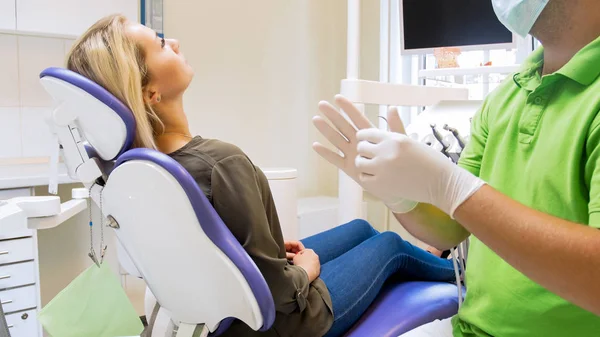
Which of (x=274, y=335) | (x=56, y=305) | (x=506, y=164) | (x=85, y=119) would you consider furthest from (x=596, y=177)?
(x=56, y=305)

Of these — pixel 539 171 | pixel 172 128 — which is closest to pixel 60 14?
pixel 172 128

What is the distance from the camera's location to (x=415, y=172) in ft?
2.67

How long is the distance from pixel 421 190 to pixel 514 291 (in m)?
0.27

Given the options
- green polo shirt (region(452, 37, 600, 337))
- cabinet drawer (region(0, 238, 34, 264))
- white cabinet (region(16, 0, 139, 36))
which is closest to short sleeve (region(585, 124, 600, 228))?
green polo shirt (region(452, 37, 600, 337))

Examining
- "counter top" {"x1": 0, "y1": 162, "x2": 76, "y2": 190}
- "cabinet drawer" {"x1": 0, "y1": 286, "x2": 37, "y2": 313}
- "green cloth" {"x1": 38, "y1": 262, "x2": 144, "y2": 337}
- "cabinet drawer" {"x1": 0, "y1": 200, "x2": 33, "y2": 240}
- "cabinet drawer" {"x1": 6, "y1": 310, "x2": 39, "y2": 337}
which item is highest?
"counter top" {"x1": 0, "y1": 162, "x2": 76, "y2": 190}

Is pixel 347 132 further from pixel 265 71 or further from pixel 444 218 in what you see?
pixel 265 71

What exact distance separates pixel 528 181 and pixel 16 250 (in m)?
1.59

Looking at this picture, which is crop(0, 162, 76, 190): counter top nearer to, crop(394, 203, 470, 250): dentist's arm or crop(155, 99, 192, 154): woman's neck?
crop(155, 99, 192, 154): woman's neck

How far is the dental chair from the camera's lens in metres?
0.97

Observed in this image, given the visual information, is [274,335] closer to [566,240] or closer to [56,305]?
[56,305]

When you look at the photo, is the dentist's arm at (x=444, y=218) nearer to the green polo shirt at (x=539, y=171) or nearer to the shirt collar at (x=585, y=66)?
the green polo shirt at (x=539, y=171)

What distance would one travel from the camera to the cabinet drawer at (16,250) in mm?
1677

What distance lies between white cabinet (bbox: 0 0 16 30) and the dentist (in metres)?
2.05

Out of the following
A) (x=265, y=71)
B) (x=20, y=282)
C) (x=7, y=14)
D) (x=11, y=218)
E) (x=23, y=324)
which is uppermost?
(x=7, y=14)
